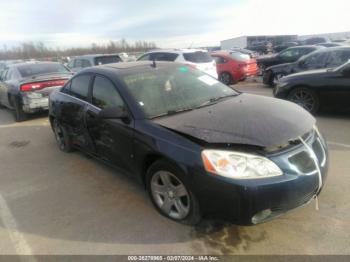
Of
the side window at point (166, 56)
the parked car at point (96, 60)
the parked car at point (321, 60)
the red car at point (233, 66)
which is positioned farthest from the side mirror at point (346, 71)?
the parked car at point (96, 60)

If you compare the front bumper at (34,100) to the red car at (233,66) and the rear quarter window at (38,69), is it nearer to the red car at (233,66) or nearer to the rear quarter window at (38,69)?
the rear quarter window at (38,69)

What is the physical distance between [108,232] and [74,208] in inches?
30.5

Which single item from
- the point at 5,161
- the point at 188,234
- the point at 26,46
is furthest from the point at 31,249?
the point at 26,46

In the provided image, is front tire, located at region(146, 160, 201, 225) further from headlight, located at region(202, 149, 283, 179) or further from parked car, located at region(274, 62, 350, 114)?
parked car, located at region(274, 62, 350, 114)

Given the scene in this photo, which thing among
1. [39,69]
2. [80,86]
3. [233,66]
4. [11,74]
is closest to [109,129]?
[80,86]

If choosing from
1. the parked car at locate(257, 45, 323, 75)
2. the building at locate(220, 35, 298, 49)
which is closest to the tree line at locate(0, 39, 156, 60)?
the building at locate(220, 35, 298, 49)

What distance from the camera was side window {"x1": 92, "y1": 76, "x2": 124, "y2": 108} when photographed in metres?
3.73

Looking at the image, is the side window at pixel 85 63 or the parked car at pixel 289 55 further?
the parked car at pixel 289 55

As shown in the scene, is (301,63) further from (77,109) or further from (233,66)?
(77,109)

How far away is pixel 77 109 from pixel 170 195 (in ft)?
7.43

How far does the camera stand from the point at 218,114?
10.7ft

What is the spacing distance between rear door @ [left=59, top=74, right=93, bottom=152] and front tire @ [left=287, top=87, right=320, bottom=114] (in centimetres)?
477

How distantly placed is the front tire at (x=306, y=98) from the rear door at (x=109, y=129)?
4750 millimetres

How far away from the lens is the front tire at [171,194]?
9.49 feet
